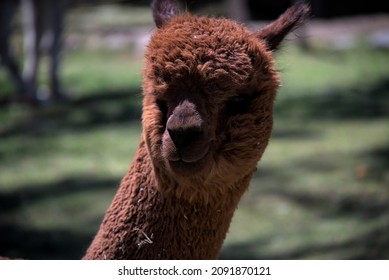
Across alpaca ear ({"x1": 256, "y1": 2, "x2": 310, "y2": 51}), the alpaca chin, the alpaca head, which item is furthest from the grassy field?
the alpaca chin

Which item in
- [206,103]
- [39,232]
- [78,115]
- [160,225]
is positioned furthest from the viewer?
[78,115]

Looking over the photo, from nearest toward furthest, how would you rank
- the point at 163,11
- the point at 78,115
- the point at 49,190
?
the point at 163,11 < the point at 49,190 < the point at 78,115

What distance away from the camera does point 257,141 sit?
3135 mm

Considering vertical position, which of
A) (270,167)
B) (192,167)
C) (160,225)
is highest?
(192,167)

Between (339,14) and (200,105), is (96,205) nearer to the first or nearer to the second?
(200,105)

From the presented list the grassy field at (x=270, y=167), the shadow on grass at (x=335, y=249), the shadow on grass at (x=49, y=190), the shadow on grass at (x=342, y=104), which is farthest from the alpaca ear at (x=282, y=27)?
the shadow on grass at (x=342, y=104)

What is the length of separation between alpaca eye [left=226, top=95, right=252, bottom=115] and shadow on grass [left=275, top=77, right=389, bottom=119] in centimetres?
834

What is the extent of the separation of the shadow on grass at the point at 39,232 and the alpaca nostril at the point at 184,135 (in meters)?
3.93

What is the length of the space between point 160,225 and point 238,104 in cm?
53

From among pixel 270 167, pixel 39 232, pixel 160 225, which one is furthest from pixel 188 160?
pixel 270 167

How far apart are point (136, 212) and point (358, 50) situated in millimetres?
12241

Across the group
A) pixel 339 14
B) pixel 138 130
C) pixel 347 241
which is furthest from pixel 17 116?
pixel 339 14

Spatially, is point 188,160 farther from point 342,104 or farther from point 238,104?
point 342,104

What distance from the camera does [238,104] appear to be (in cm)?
314
